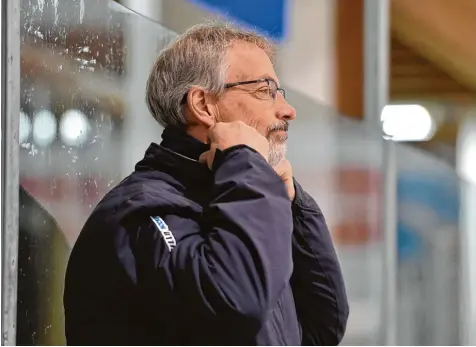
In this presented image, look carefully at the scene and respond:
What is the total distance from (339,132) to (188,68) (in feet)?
4.42

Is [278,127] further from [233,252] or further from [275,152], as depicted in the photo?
[233,252]

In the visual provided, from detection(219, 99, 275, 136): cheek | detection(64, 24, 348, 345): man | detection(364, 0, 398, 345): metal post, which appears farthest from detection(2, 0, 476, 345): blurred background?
detection(219, 99, 275, 136): cheek

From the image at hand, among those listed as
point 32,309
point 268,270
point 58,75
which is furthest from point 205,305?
point 58,75

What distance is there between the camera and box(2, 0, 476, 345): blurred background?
188 cm

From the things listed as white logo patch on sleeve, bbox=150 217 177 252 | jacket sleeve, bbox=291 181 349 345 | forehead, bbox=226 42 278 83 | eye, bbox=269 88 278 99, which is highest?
forehead, bbox=226 42 278 83

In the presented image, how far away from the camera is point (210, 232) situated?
145 centimetres

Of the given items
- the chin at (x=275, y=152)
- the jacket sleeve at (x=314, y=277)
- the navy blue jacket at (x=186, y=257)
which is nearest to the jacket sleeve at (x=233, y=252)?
the navy blue jacket at (x=186, y=257)

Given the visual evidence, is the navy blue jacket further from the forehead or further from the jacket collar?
the forehead

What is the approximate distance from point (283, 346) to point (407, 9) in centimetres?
188

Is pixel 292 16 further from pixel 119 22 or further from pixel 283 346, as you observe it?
pixel 283 346

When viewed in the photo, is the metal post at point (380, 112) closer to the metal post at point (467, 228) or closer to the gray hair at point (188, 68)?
the metal post at point (467, 228)

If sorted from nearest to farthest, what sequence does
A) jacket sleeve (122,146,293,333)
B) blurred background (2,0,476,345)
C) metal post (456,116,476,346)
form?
jacket sleeve (122,146,293,333)
blurred background (2,0,476,345)
metal post (456,116,476,346)

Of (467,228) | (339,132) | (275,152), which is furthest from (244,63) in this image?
(467,228)

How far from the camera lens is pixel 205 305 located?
4.65 feet
